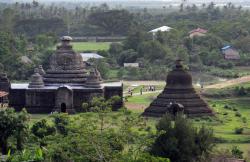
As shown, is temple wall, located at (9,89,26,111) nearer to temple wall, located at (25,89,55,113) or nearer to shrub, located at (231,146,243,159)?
temple wall, located at (25,89,55,113)

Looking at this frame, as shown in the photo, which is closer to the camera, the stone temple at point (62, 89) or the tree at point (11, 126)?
the tree at point (11, 126)

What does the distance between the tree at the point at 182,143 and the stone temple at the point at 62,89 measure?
20.4m

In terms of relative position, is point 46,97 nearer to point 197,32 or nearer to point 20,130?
point 20,130

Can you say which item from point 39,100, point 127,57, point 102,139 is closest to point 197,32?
point 127,57

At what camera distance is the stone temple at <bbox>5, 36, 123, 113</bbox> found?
59.5 meters

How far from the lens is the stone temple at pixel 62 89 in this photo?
59469mm

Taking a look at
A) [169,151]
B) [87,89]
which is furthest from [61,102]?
[169,151]

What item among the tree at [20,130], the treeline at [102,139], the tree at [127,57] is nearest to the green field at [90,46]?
the tree at [127,57]

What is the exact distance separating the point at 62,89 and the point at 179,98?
27.1 feet

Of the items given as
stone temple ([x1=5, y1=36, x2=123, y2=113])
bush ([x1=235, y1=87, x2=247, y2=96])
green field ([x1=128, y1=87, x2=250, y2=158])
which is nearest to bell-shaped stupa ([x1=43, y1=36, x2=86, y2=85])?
stone temple ([x1=5, y1=36, x2=123, y2=113])

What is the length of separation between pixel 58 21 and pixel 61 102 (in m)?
74.4

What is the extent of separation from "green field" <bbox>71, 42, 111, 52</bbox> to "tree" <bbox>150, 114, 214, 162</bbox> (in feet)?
241

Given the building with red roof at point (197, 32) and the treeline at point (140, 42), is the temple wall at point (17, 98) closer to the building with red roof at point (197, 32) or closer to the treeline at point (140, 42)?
the treeline at point (140, 42)

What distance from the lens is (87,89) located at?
5941 centimetres
